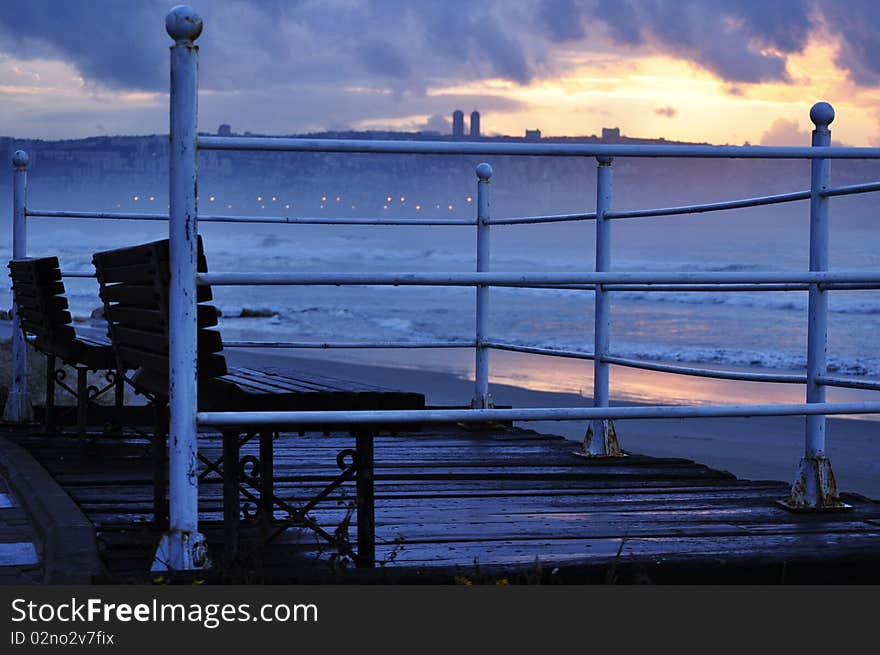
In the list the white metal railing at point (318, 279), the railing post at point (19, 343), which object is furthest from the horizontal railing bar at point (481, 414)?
the railing post at point (19, 343)

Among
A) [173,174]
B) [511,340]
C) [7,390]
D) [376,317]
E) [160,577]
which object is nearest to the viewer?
[160,577]

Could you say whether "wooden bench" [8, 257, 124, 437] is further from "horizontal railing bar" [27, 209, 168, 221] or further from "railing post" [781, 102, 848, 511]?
"railing post" [781, 102, 848, 511]

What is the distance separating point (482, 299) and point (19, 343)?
7.45ft

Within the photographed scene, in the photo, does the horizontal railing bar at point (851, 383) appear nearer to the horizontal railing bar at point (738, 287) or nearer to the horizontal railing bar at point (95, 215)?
the horizontal railing bar at point (738, 287)

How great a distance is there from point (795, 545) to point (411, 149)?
1419mm

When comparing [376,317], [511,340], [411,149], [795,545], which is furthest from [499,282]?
[376,317]

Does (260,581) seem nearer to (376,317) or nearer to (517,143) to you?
(517,143)

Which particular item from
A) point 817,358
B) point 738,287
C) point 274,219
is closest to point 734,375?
point 817,358

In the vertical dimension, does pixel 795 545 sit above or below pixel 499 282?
below

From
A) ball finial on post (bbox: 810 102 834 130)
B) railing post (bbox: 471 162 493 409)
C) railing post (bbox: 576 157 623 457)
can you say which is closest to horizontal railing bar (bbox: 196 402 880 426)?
ball finial on post (bbox: 810 102 834 130)

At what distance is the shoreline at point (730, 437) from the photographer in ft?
25.8

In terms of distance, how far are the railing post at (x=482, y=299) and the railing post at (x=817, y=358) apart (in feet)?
7.13

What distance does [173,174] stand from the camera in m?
2.76

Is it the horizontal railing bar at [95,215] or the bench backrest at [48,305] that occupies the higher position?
the horizontal railing bar at [95,215]
